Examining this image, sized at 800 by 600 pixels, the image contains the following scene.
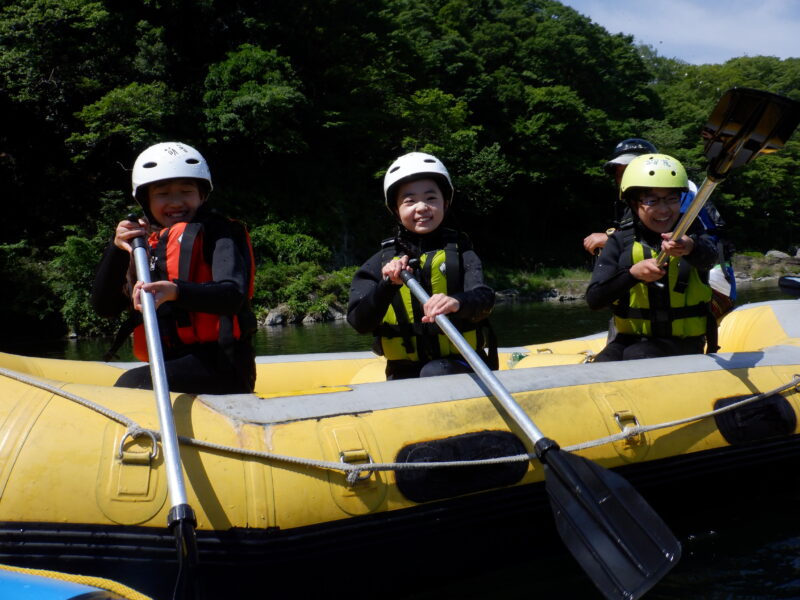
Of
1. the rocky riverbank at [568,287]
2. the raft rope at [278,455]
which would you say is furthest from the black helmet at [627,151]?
the rocky riverbank at [568,287]

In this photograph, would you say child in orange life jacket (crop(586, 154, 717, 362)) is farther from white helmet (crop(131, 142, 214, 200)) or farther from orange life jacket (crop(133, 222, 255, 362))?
white helmet (crop(131, 142, 214, 200))

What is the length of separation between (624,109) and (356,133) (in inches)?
712

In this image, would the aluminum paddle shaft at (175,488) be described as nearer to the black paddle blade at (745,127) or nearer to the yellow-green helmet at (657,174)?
the black paddle blade at (745,127)

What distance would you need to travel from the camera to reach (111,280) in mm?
2840

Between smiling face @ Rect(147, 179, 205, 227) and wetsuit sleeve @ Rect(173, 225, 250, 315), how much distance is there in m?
0.23

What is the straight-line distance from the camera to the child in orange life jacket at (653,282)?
3.37 metres

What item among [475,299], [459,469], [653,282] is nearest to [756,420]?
[653,282]

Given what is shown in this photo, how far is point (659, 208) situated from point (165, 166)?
89.7 inches

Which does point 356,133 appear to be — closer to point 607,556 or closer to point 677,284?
point 677,284

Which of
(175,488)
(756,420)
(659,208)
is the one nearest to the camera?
(175,488)

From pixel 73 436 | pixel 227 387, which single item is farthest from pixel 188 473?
pixel 227 387

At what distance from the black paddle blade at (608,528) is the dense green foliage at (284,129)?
1009 centimetres

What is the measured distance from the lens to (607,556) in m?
2.18

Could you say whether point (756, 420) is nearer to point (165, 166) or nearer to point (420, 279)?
point (420, 279)
